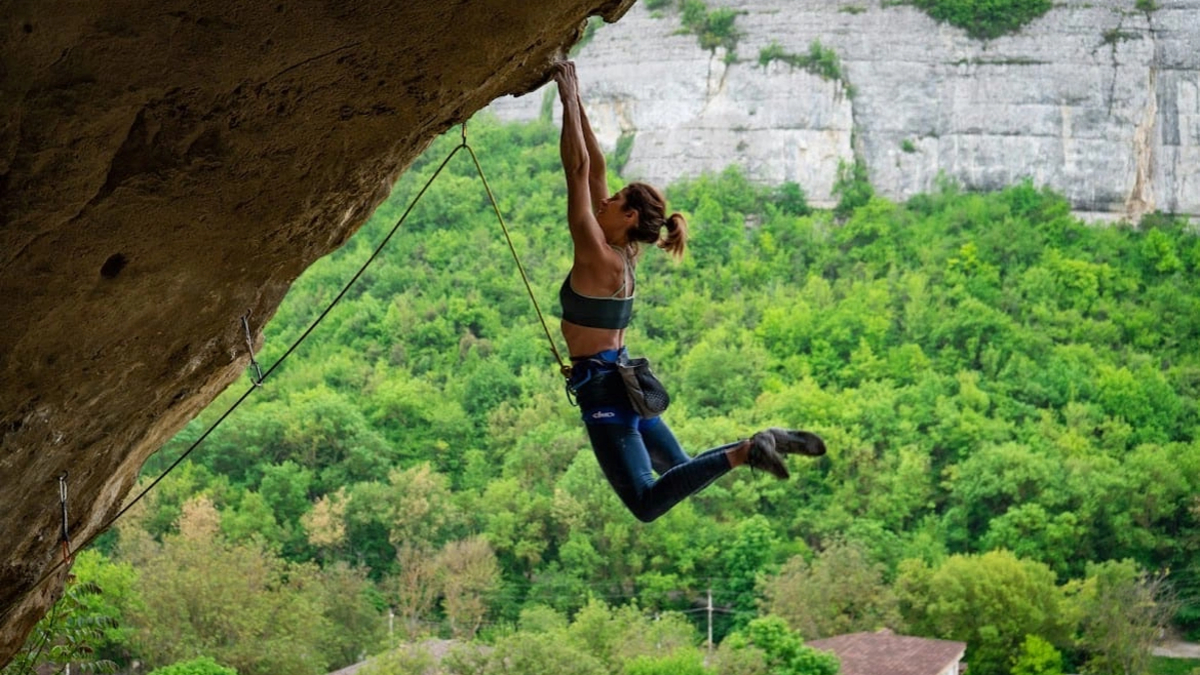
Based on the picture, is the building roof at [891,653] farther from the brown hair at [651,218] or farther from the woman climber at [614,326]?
the brown hair at [651,218]

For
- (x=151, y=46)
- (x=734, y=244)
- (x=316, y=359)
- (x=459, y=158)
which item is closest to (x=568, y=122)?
(x=151, y=46)

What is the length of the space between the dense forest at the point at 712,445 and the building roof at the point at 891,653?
1360 mm

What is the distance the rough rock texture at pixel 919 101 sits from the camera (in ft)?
207

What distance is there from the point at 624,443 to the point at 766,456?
0.79 metres

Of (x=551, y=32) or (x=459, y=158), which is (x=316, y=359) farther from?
(x=551, y=32)

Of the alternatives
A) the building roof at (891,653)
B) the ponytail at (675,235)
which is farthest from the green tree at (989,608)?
the ponytail at (675,235)

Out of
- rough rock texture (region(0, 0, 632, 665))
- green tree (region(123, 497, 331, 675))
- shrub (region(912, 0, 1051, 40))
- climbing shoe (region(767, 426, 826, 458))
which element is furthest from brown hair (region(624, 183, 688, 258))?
shrub (region(912, 0, 1051, 40))

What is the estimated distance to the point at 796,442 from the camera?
638cm

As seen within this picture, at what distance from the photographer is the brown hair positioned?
6.75 metres

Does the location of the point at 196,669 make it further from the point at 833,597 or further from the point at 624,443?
the point at 624,443

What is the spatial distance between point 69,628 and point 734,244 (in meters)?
56.4

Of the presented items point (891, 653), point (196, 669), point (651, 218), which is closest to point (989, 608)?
point (891, 653)

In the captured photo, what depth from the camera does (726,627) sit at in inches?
1705

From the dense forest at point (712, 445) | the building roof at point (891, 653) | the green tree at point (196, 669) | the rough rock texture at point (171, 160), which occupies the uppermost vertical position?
the rough rock texture at point (171, 160)
